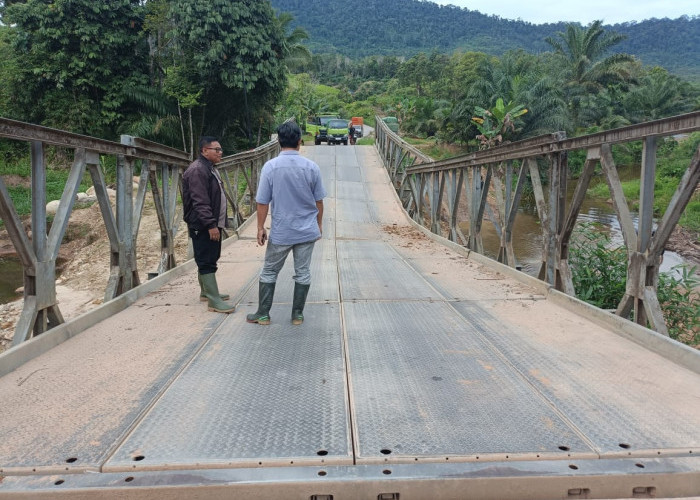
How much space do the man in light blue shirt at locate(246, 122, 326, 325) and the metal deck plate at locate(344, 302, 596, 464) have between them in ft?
2.13

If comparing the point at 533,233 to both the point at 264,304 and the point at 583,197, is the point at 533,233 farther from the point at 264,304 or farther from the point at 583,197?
the point at 264,304

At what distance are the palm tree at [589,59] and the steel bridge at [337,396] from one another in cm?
3898

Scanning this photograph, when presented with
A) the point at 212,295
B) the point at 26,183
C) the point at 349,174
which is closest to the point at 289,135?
the point at 212,295

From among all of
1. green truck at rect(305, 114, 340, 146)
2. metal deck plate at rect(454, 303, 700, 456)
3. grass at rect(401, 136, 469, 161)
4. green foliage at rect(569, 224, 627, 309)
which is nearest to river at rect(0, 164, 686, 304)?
green foliage at rect(569, 224, 627, 309)

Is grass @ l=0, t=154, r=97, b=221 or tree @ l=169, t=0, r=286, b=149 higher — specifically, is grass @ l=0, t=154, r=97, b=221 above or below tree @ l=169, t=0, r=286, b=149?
below

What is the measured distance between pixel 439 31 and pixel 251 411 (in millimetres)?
186612

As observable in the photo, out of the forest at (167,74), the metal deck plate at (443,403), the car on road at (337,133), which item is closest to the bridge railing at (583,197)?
the metal deck plate at (443,403)

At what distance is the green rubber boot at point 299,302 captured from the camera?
12.4ft

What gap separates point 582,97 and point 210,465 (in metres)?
39.7

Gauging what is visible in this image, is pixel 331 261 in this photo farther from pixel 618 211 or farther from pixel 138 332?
pixel 618 211

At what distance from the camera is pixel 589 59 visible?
39.8 m

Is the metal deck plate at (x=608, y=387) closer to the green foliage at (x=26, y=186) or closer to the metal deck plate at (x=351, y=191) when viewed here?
the metal deck plate at (x=351, y=191)

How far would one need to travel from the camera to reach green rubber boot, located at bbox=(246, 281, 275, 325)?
12.4 feet

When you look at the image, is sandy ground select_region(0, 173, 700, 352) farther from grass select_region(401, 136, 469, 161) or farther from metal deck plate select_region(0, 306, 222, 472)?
grass select_region(401, 136, 469, 161)
